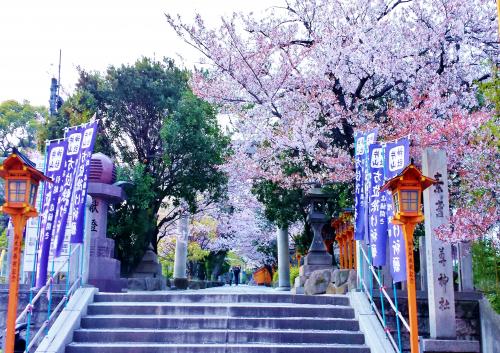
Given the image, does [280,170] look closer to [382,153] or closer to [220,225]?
[382,153]

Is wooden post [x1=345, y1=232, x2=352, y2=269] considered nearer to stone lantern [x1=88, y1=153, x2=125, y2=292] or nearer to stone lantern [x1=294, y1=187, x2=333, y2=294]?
stone lantern [x1=294, y1=187, x2=333, y2=294]

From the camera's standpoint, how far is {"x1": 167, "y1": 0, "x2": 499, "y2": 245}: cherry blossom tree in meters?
13.3

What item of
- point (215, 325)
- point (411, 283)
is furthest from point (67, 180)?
point (411, 283)

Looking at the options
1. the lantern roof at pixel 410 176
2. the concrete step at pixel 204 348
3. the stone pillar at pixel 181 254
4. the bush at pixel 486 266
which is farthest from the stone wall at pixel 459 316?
the stone pillar at pixel 181 254

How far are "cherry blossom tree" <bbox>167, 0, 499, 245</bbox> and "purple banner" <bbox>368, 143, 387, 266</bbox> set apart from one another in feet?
8.02

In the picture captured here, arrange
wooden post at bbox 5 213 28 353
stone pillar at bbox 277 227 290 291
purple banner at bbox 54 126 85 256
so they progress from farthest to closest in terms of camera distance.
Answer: stone pillar at bbox 277 227 290 291, purple banner at bbox 54 126 85 256, wooden post at bbox 5 213 28 353

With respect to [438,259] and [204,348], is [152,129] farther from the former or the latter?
[438,259]

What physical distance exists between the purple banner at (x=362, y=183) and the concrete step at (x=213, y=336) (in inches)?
85.6

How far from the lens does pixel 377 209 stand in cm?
978

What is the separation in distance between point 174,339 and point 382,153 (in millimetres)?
5141

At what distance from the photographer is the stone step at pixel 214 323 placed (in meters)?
Answer: 9.84

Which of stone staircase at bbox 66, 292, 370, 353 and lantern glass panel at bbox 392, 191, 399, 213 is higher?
lantern glass panel at bbox 392, 191, 399, 213

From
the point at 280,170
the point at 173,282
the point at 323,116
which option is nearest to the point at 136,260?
the point at 173,282

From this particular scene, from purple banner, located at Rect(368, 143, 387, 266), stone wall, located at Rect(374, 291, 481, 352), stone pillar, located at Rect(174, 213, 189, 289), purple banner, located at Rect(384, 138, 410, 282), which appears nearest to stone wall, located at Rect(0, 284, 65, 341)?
purple banner, located at Rect(368, 143, 387, 266)
